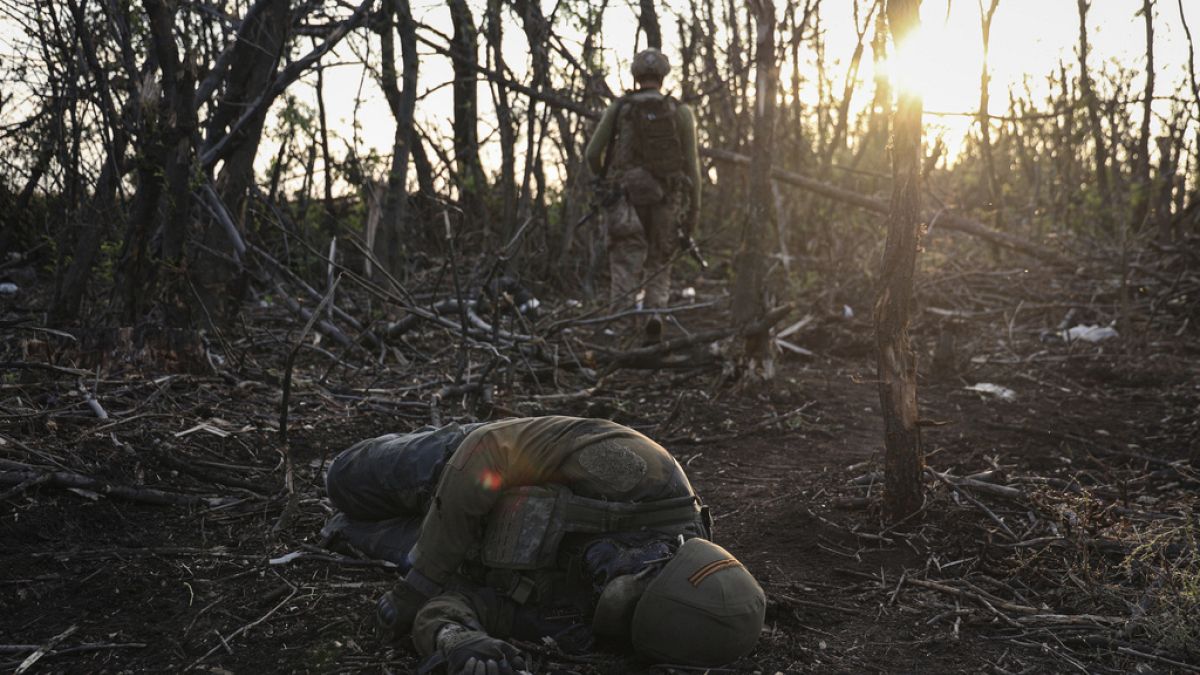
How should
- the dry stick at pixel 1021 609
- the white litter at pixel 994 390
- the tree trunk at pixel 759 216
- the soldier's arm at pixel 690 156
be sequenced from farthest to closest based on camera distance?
the soldier's arm at pixel 690 156 < the white litter at pixel 994 390 < the tree trunk at pixel 759 216 < the dry stick at pixel 1021 609

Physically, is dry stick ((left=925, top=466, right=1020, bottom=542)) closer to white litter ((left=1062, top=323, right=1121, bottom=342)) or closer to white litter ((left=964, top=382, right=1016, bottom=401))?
white litter ((left=964, top=382, right=1016, bottom=401))

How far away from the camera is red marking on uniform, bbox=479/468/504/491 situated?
9.02 ft

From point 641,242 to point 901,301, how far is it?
4382mm

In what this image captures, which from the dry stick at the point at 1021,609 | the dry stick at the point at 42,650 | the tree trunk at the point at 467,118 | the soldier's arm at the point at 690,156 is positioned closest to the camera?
the dry stick at the point at 42,650

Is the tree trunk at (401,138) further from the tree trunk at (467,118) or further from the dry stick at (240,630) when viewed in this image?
the dry stick at (240,630)

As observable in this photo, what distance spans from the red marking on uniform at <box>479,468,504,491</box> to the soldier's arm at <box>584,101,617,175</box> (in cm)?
547

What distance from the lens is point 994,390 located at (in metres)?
7.00

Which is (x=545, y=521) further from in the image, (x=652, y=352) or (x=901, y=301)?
(x=652, y=352)

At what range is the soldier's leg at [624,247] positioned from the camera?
8.00 meters

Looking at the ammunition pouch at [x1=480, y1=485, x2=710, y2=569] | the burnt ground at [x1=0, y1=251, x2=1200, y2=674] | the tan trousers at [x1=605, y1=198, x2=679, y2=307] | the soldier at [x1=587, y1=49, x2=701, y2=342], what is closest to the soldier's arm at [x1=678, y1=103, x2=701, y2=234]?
the soldier at [x1=587, y1=49, x2=701, y2=342]

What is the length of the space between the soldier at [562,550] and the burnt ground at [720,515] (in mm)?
171

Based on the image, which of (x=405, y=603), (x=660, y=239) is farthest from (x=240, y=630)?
(x=660, y=239)

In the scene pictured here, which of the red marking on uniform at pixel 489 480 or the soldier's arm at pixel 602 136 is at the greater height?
the soldier's arm at pixel 602 136

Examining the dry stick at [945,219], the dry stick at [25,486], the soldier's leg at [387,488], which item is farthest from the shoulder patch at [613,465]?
the dry stick at [945,219]
